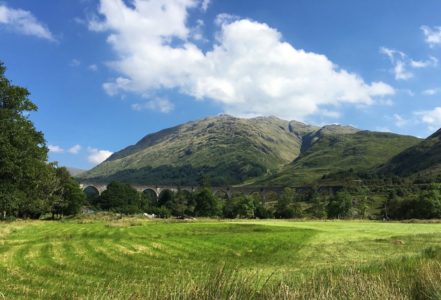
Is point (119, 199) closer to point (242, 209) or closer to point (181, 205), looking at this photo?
point (181, 205)

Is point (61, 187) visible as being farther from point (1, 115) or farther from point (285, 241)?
point (285, 241)

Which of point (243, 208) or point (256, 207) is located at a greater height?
point (256, 207)

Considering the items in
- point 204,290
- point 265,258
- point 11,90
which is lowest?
point 265,258

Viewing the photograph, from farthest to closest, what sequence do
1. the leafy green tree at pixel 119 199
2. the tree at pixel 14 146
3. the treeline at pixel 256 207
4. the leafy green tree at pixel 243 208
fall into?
the leafy green tree at pixel 119 199
the leafy green tree at pixel 243 208
the treeline at pixel 256 207
the tree at pixel 14 146

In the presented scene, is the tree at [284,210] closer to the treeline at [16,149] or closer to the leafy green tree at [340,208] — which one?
the leafy green tree at [340,208]

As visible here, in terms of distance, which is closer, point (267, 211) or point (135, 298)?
point (135, 298)

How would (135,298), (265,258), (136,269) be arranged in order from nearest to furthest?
(135,298)
(136,269)
(265,258)

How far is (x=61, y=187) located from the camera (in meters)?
100

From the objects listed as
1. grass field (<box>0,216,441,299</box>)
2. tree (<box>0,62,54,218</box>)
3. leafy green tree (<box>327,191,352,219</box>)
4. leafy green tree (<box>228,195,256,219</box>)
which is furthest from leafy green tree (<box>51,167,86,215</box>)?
leafy green tree (<box>327,191,352,219</box>)

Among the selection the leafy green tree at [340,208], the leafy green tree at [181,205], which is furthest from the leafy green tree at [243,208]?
the leafy green tree at [340,208]

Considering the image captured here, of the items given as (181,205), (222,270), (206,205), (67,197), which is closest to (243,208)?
(206,205)

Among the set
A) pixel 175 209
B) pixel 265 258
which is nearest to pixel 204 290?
pixel 265 258

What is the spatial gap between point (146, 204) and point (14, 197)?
102m

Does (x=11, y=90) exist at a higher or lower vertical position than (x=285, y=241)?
higher
